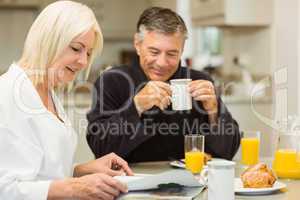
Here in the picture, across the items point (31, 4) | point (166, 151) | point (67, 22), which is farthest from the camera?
point (31, 4)

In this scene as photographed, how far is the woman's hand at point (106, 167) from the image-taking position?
1610mm

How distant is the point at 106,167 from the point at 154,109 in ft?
1.60

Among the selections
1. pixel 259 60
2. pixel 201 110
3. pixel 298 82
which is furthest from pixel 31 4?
pixel 201 110

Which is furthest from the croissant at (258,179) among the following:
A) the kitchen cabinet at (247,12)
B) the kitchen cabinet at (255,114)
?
the kitchen cabinet at (247,12)

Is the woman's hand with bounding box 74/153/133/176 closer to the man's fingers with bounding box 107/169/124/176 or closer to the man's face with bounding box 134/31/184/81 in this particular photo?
the man's fingers with bounding box 107/169/124/176

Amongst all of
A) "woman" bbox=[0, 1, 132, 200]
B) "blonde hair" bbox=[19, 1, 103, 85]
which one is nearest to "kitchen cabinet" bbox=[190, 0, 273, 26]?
"woman" bbox=[0, 1, 132, 200]

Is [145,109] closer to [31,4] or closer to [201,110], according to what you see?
[201,110]

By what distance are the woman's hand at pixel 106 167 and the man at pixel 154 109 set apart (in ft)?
0.73

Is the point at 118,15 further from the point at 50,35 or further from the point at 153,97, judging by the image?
the point at 50,35

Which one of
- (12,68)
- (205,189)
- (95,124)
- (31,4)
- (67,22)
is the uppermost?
(31,4)

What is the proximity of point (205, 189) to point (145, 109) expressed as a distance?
53 centimetres

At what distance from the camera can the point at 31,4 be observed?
5.19 m

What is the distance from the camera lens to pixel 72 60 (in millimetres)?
1481

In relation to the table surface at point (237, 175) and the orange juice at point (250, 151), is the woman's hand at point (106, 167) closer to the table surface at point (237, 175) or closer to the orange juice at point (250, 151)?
the table surface at point (237, 175)
